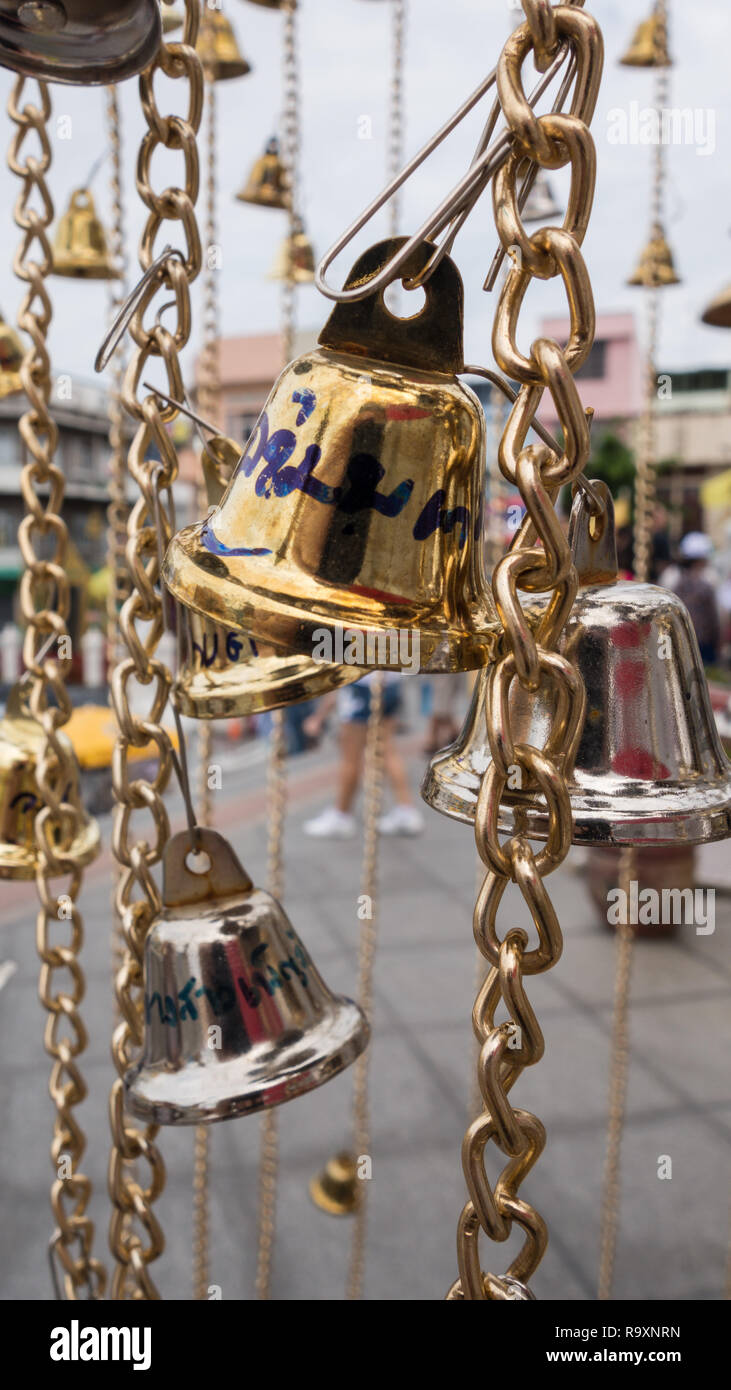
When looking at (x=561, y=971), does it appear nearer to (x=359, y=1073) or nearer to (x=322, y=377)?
(x=359, y=1073)

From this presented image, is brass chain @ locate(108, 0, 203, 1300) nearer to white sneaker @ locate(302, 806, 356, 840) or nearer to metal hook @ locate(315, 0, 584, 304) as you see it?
metal hook @ locate(315, 0, 584, 304)

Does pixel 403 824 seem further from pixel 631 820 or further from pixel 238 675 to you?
pixel 631 820

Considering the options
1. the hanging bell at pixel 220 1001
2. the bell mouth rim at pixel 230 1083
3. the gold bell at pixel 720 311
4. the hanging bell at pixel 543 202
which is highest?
the hanging bell at pixel 543 202

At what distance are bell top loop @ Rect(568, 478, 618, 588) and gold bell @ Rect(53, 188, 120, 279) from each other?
1.49 m

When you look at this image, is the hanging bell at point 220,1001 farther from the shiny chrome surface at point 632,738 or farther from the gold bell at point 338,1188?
the gold bell at point 338,1188

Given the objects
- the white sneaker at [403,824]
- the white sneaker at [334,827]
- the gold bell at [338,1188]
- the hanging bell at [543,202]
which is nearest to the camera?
the hanging bell at [543,202]

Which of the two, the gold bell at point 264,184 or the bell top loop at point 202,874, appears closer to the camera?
the bell top loop at point 202,874

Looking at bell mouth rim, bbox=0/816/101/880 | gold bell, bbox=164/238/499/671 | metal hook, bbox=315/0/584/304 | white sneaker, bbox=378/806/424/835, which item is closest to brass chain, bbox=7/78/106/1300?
bell mouth rim, bbox=0/816/101/880

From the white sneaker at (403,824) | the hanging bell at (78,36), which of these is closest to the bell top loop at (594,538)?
the hanging bell at (78,36)

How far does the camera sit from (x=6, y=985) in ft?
10.3

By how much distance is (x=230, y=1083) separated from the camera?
641mm

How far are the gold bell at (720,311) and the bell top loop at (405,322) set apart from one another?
51.4 inches

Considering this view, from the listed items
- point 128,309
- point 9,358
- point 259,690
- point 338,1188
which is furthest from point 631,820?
point 338,1188

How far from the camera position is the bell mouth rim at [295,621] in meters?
0.47
